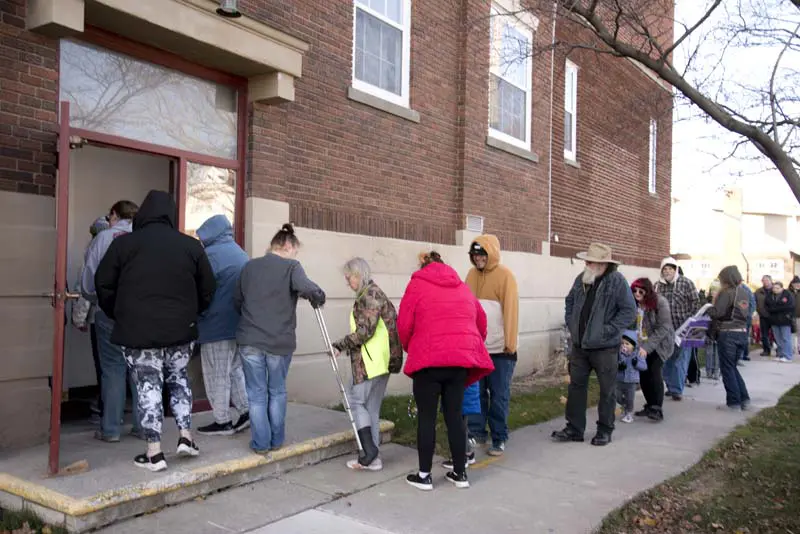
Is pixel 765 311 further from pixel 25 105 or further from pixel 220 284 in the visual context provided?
pixel 25 105

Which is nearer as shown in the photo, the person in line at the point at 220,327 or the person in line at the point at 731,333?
the person in line at the point at 220,327

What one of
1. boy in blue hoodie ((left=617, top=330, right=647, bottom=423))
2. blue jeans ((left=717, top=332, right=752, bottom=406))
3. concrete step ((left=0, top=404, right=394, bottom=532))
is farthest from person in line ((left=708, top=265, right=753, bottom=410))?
concrete step ((left=0, top=404, right=394, bottom=532))

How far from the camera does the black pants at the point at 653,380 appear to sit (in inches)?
335

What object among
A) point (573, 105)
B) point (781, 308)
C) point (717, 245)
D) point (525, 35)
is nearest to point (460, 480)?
point (525, 35)

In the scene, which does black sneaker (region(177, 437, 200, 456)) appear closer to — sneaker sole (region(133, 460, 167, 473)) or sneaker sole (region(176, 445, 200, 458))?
sneaker sole (region(176, 445, 200, 458))

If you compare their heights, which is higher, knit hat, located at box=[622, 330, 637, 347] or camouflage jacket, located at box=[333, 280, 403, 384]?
camouflage jacket, located at box=[333, 280, 403, 384]

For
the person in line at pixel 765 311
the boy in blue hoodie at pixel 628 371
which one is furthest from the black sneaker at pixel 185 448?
the person in line at pixel 765 311

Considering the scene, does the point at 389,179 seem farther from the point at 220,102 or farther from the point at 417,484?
the point at 417,484

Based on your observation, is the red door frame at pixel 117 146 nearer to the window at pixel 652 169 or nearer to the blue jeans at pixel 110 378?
the blue jeans at pixel 110 378

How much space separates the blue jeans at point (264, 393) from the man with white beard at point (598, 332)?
3061 mm

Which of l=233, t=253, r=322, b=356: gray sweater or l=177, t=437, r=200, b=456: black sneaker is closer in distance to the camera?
l=177, t=437, r=200, b=456: black sneaker

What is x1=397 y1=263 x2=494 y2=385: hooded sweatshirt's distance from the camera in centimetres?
529

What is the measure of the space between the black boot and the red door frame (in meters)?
2.21

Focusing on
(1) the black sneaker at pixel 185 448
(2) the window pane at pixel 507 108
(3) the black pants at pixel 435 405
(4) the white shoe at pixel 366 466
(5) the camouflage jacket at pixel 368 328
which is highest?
(2) the window pane at pixel 507 108
